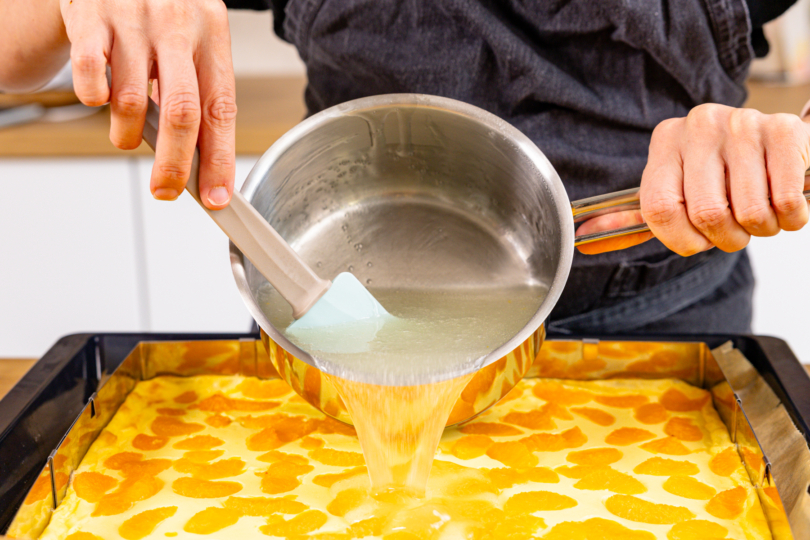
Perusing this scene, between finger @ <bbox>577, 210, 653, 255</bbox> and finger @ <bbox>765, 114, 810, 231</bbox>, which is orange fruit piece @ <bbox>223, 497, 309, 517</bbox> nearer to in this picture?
finger @ <bbox>577, 210, 653, 255</bbox>

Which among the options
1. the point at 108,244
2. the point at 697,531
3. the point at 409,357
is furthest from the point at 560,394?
the point at 108,244

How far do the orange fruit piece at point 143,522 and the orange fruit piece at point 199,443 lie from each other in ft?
0.38

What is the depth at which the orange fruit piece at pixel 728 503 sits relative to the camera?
2.54ft

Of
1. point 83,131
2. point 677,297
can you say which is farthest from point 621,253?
point 83,131

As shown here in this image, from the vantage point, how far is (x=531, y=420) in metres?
0.94

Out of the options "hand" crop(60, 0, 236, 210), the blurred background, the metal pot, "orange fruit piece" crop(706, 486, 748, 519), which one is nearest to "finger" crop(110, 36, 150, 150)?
"hand" crop(60, 0, 236, 210)

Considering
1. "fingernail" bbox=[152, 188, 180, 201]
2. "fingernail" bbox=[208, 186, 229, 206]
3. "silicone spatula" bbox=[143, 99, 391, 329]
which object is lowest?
"silicone spatula" bbox=[143, 99, 391, 329]

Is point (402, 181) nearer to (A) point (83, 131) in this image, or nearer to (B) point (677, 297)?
(B) point (677, 297)

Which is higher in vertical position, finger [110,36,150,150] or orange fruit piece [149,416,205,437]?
finger [110,36,150,150]

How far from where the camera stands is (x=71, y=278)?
1777 millimetres

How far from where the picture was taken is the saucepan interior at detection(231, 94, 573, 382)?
2.45 ft

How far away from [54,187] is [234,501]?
1.17 m

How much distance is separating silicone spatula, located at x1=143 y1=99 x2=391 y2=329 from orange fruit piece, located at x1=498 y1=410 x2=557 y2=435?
11.4 inches

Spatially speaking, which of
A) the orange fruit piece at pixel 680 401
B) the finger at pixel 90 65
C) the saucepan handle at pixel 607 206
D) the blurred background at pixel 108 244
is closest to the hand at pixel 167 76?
the finger at pixel 90 65
